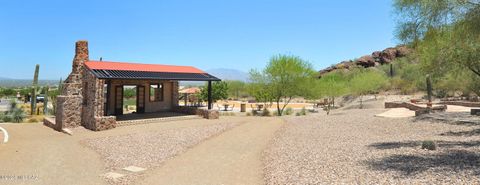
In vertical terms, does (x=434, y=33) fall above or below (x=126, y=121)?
above

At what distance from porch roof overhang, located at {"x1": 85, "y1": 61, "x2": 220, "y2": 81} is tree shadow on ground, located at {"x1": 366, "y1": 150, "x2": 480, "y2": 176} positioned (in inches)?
534

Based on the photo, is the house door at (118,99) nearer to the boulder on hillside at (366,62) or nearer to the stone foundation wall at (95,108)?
the stone foundation wall at (95,108)

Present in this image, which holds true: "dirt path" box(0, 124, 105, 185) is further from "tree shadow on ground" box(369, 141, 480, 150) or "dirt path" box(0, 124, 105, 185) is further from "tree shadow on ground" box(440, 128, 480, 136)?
"tree shadow on ground" box(440, 128, 480, 136)

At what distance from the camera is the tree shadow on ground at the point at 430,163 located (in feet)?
23.8

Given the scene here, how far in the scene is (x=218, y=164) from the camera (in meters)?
9.42

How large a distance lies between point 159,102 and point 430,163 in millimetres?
18474

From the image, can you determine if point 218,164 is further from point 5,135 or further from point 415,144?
point 5,135

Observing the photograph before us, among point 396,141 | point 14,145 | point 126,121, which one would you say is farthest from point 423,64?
point 14,145

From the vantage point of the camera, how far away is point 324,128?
16328 millimetres

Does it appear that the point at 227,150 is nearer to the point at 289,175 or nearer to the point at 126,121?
the point at 289,175

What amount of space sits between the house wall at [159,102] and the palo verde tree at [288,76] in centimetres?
782

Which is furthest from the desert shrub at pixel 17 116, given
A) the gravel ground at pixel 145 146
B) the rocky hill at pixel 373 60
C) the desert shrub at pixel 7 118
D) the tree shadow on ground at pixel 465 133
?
the rocky hill at pixel 373 60

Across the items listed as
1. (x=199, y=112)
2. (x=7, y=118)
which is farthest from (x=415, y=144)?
(x=7, y=118)

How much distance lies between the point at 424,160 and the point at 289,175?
127 inches
